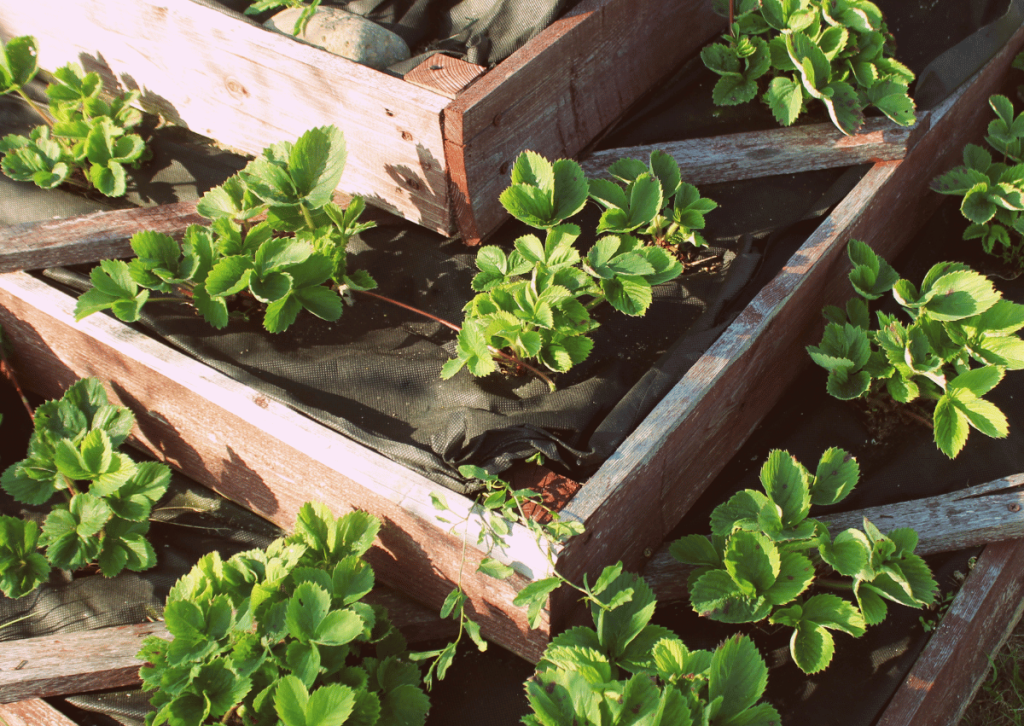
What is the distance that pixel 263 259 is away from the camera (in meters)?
1.73

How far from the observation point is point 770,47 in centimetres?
225

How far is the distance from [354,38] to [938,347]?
5.73 ft

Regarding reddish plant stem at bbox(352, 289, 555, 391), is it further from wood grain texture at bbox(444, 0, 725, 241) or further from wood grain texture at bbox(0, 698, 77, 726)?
wood grain texture at bbox(0, 698, 77, 726)

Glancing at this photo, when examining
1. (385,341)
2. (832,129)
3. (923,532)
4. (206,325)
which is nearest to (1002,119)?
(832,129)

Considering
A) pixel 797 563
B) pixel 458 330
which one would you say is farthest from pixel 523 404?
pixel 797 563

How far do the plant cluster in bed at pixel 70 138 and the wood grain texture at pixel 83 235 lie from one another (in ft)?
0.43

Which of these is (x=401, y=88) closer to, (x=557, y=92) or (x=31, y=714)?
(x=557, y=92)

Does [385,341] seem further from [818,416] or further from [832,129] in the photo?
[832,129]

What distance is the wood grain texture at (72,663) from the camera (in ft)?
5.43

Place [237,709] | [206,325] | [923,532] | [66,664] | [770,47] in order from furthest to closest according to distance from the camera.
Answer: [770,47]
[206,325]
[923,532]
[66,664]
[237,709]

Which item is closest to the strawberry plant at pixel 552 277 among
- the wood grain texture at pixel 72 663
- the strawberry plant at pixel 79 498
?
the strawberry plant at pixel 79 498

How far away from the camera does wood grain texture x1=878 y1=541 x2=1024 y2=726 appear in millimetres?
1628

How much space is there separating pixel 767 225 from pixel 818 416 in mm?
556

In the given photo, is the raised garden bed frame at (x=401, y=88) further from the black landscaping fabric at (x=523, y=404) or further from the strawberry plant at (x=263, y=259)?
the strawberry plant at (x=263, y=259)
